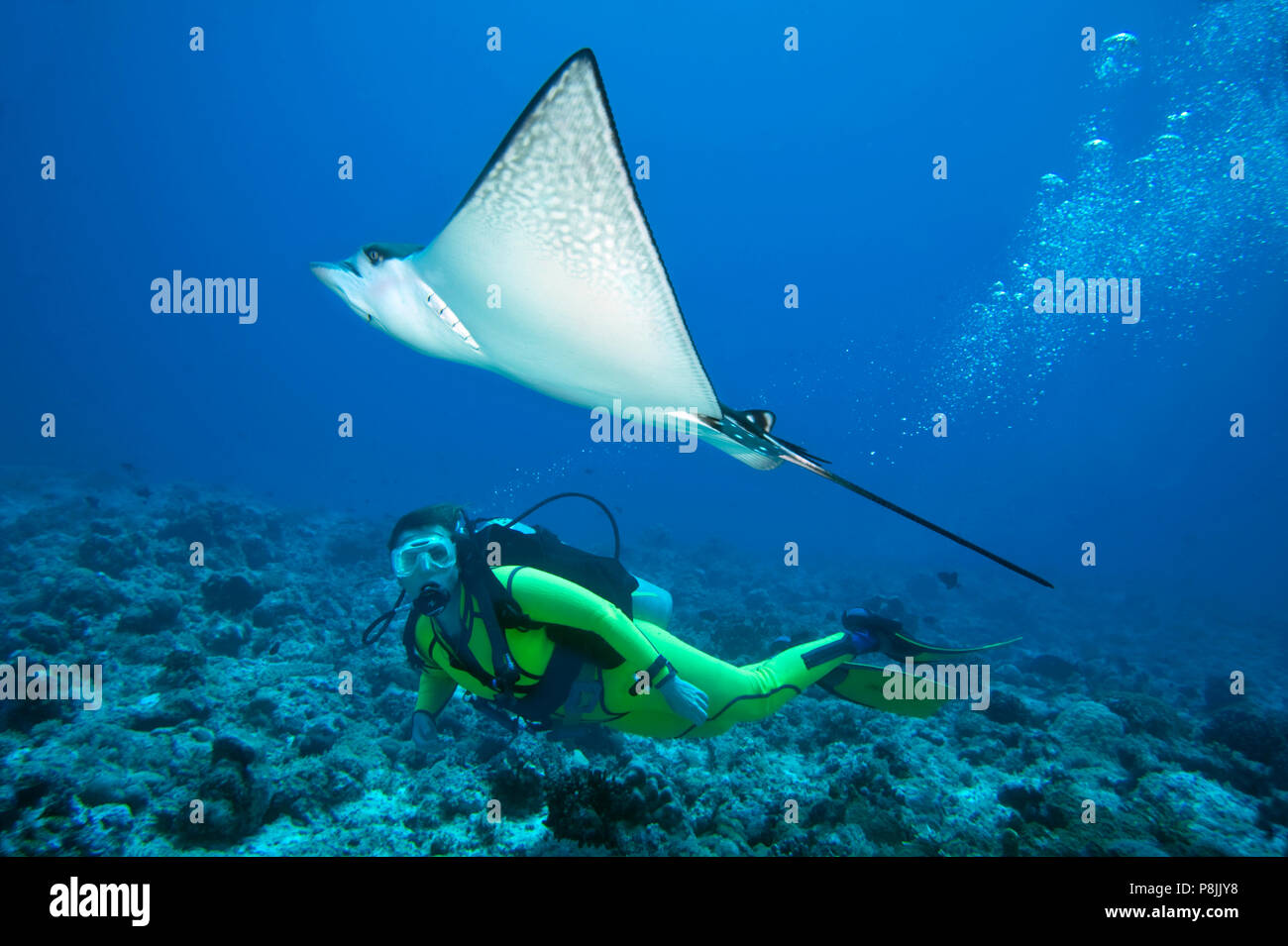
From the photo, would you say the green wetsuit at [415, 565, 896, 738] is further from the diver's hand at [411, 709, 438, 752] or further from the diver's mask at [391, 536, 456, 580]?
the diver's mask at [391, 536, 456, 580]

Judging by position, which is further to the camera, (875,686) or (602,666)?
(875,686)

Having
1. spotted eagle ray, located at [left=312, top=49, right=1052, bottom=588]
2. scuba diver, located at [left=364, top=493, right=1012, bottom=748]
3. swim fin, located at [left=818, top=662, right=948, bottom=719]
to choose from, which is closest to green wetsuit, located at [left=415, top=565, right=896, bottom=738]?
scuba diver, located at [left=364, top=493, right=1012, bottom=748]

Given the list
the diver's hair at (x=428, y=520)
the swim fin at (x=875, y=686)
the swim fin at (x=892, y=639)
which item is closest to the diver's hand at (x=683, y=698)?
the diver's hair at (x=428, y=520)

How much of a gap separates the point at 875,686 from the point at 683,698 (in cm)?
257

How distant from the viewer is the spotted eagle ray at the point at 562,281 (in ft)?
5.57

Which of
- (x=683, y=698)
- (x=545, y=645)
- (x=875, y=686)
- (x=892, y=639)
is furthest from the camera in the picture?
(x=892, y=639)

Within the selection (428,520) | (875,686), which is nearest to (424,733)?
(428,520)

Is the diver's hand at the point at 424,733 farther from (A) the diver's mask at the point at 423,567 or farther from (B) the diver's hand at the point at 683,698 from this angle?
(B) the diver's hand at the point at 683,698

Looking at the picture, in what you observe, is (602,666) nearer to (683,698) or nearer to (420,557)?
(683,698)

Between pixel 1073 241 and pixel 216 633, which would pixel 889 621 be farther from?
pixel 1073 241

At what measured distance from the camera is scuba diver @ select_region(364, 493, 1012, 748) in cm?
308

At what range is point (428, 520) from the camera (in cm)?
362

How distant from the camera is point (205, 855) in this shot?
3.02 metres
